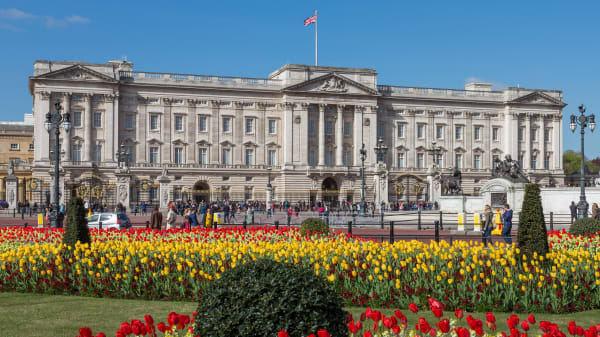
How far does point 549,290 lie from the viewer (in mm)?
11484

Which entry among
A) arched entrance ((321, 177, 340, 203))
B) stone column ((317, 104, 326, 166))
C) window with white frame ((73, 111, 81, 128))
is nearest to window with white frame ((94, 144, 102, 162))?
window with white frame ((73, 111, 81, 128))

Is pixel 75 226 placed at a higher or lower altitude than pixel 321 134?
lower

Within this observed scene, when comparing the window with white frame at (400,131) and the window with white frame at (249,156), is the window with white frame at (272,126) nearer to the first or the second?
the window with white frame at (249,156)

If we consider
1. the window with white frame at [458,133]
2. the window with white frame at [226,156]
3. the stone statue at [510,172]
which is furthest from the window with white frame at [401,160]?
the stone statue at [510,172]

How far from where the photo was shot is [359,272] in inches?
500

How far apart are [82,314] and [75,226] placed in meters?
4.13

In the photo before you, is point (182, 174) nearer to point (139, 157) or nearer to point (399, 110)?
point (139, 157)

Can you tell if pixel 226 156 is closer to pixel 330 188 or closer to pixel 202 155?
pixel 202 155

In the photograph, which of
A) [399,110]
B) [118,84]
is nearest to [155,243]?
[118,84]

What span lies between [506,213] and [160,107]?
55.7 metres

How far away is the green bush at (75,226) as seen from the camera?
14766mm

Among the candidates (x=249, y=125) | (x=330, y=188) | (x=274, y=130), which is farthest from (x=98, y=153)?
(x=330, y=188)

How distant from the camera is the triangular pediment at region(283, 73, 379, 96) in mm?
74656

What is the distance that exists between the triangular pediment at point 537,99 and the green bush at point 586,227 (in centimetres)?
6696
